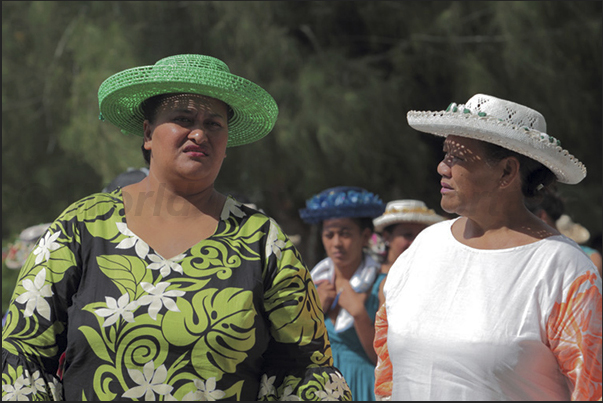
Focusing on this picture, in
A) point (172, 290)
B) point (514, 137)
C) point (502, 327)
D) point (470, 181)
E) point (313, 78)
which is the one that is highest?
point (313, 78)

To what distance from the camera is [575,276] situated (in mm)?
2631

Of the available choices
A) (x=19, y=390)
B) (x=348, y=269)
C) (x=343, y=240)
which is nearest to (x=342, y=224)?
(x=343, y=240)

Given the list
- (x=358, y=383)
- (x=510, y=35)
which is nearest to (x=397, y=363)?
(x=358, y=383)

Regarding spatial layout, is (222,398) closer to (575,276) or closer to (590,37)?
(575,276)

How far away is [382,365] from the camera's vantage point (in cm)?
311

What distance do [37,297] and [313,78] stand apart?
710cm

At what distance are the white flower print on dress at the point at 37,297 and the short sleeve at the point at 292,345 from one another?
2.49 ft

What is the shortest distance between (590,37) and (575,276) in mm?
8199

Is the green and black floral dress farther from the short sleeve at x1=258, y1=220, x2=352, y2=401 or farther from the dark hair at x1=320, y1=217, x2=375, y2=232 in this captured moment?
the dark hair at x1=320, y1=217, x2=375, y2=232

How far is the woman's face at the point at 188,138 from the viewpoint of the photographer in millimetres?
2924

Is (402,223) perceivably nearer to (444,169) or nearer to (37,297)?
(444,169)

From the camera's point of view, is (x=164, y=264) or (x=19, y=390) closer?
(x=19, y=390)

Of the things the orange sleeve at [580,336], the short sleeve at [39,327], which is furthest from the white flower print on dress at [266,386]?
the orange sleeve at [580,336]

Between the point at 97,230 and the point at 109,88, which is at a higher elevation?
the point at 109,88
